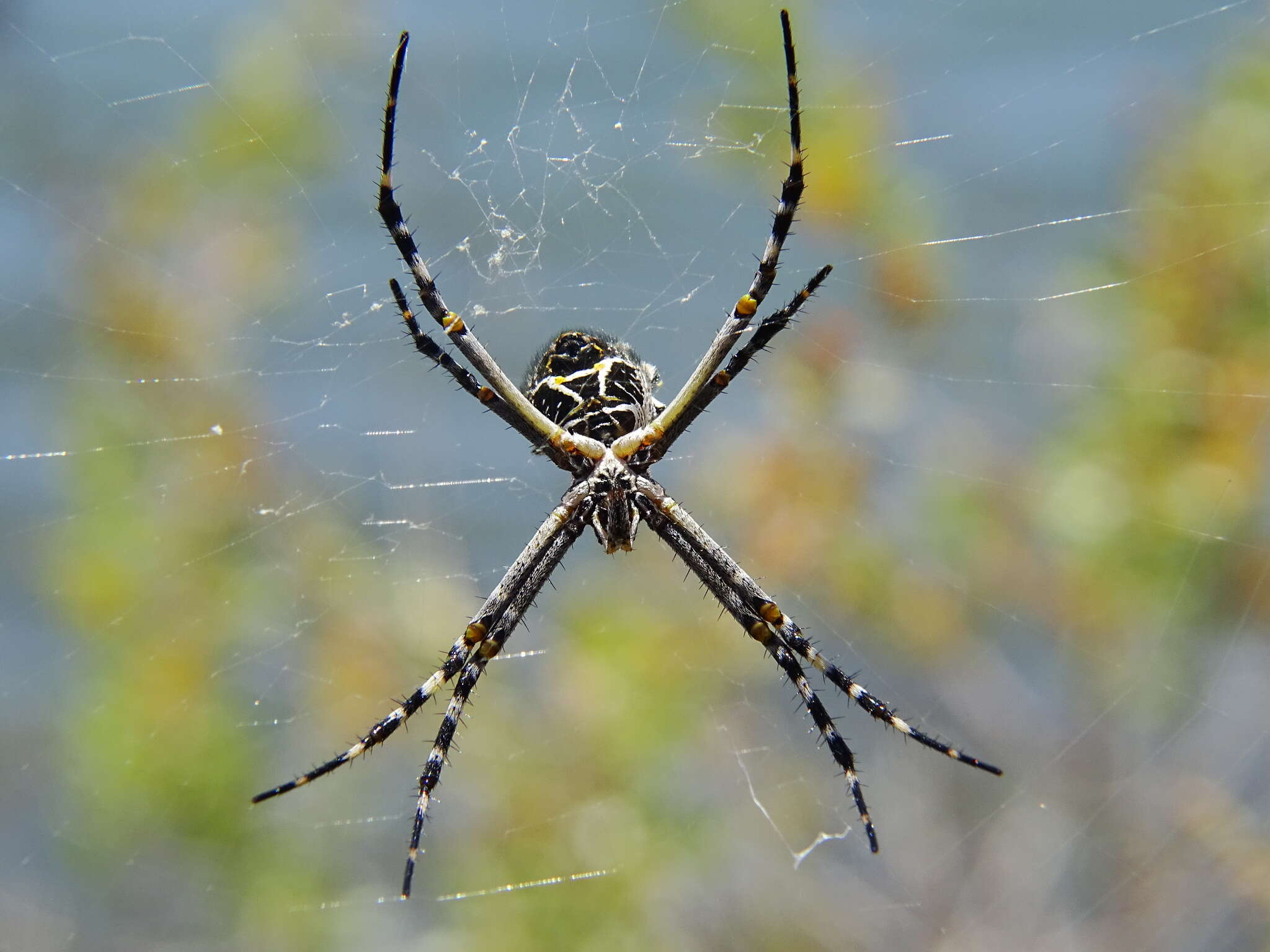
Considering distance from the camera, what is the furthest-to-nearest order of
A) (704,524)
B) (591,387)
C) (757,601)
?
(704,524) < (757,601) < (591,387)

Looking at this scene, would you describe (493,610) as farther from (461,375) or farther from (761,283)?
(761,283)

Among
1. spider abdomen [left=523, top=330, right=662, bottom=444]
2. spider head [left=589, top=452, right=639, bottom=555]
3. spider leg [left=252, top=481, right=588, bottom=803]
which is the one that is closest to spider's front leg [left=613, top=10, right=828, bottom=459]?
spider abdomen [left=523, top=330, right=662, bottom=444]

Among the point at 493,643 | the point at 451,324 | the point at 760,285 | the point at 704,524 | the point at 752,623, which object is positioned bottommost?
the point at 704,524

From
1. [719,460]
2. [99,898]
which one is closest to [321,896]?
[99,898]

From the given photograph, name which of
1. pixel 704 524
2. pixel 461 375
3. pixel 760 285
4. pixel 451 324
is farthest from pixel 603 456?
pixel 704 524

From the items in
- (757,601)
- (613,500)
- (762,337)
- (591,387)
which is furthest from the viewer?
(757,601)

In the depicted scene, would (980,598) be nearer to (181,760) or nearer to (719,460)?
(719,460)
